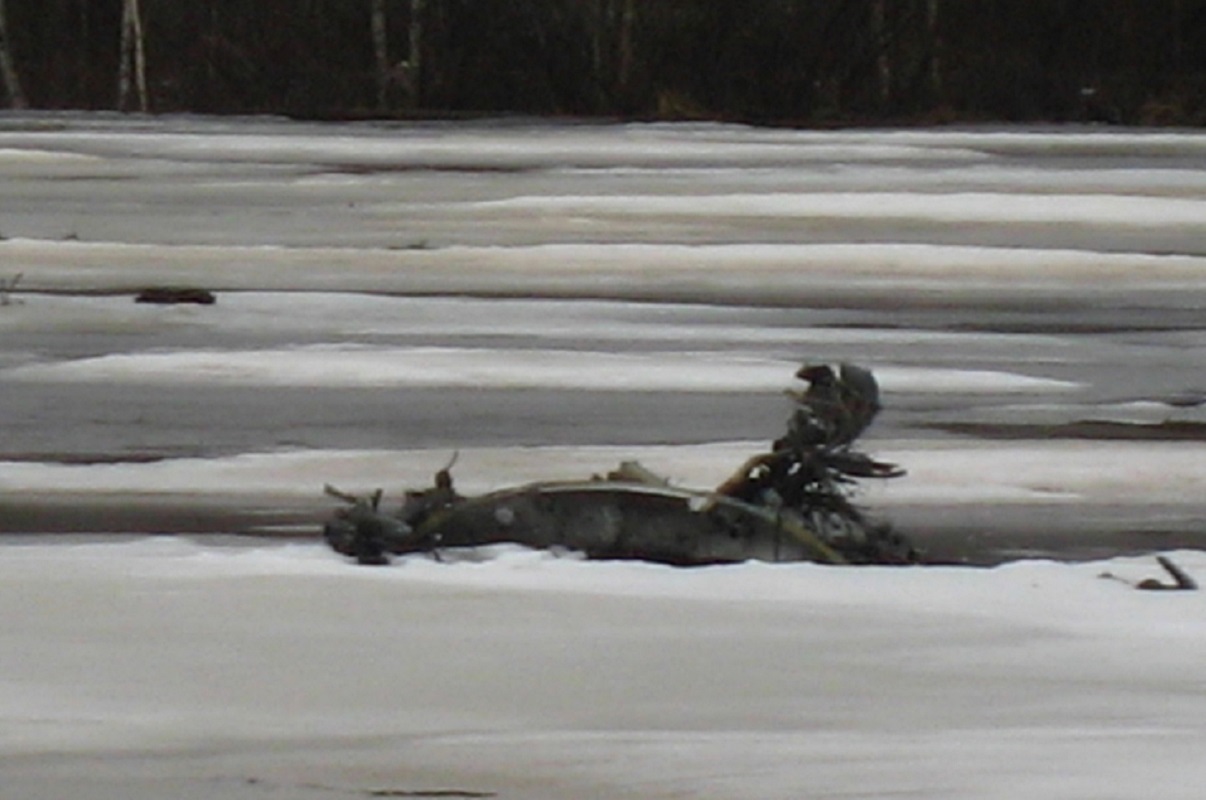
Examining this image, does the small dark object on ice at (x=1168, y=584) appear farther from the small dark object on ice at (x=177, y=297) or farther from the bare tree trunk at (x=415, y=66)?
the bare tree trunk at (x=415, y=66)

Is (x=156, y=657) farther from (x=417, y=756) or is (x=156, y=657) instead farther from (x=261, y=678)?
(x=417, y=756)

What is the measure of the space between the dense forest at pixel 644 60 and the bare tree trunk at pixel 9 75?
1.6 inches

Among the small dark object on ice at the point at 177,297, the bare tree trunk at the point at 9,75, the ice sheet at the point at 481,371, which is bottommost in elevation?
the bare tree trunk at the point at 9,75

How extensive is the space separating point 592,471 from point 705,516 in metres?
2.09

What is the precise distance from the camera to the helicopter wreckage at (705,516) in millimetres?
6938

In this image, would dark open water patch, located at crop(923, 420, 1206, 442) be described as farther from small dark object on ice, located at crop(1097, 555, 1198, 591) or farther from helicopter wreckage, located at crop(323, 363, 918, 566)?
small dark object on ice, located at crop(1097, 555, 1198, 591)

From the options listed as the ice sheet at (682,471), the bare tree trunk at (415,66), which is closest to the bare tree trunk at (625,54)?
the bare tree trunk at (415,66)

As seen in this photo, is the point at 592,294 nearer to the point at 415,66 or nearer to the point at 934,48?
the point at 415,66

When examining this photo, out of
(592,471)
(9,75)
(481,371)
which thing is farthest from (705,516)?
(9,75)

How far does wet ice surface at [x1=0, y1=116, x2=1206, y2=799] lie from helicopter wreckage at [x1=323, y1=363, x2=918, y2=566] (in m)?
0.16

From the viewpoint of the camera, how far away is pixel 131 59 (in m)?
35.9

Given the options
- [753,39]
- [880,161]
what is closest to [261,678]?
[880,161]

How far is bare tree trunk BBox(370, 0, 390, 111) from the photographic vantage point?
34938mm

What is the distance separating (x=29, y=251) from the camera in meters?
18.2
